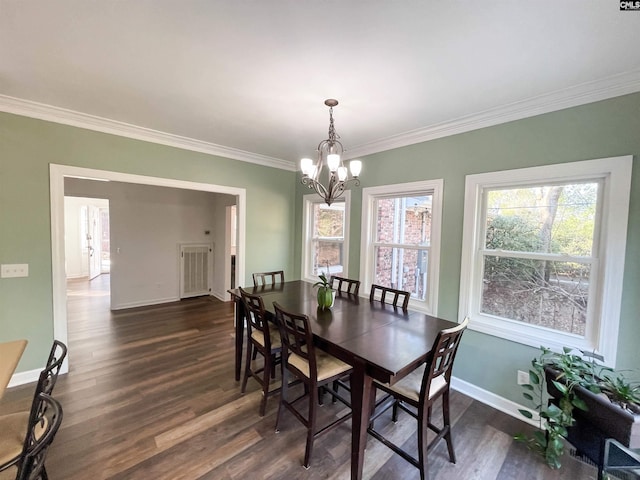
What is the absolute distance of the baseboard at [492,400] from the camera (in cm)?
214

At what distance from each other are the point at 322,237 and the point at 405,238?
1.42 meters

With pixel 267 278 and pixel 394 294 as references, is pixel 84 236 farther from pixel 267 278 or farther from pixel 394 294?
pixel 394 294

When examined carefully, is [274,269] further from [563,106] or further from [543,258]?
[563,106]

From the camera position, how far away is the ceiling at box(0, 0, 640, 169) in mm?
1299

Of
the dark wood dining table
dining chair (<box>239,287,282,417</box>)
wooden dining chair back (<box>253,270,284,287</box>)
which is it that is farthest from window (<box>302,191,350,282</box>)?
dining chair (<box>239,287,282,417</box>)

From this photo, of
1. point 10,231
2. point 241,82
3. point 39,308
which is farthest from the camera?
point 39,308

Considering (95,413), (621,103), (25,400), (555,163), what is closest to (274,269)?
(95,413)

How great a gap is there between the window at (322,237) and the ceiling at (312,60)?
5.13ft

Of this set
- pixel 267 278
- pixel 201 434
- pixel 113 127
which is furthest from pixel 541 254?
pixel 113 127

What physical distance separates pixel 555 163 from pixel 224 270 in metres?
5.12

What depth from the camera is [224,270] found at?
5297 millimetres

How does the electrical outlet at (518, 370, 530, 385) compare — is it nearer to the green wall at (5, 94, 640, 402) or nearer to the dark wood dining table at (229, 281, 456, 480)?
the green wall at (5, 94, 640, 402)

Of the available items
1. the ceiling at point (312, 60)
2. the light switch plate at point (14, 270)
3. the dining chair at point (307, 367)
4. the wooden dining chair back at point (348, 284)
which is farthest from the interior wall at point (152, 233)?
the dining chair at point (307, 367)

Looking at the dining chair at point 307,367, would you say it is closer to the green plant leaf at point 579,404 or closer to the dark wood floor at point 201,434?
the dark wood floor at point 201,434
